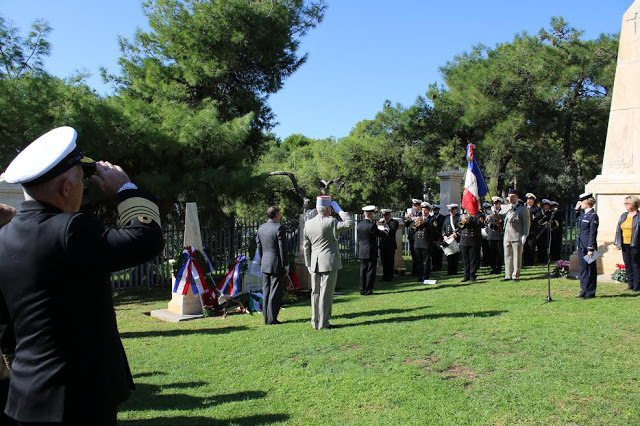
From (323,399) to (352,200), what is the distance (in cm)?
2412

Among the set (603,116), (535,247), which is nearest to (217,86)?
(535,247)

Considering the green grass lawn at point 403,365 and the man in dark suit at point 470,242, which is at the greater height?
the man in dark suit at point 470,242

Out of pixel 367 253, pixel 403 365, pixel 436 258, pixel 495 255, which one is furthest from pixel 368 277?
pixel 403 365

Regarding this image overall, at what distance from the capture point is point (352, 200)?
29.0 meters

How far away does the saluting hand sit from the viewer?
240 centimetres

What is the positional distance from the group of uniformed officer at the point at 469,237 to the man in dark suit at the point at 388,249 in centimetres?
55

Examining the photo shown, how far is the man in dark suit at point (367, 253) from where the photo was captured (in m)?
11.6

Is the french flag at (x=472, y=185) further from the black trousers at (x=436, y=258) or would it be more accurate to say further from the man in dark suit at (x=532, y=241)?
the black trousers at (x=436, y=258)

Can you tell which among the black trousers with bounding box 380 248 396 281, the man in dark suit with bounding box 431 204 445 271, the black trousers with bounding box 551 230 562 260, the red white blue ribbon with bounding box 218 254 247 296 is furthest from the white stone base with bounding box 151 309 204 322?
the black trousers with bounding box 551 230 562 260

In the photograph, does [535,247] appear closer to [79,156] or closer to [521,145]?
[521,145]

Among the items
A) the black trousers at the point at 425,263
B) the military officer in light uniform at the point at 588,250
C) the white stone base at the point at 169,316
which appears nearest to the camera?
the military officer in light uniform at the point at 588,250

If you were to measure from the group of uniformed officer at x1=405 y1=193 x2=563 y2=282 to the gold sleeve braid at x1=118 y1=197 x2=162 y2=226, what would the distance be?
35.4 ft

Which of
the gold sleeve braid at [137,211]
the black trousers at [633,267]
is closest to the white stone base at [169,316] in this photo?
the gold sleeve braid at [137,211]

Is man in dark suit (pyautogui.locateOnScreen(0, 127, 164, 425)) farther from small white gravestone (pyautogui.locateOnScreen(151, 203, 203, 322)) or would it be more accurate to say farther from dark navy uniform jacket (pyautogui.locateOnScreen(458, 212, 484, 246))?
dark navy uniform jacket (pyautogui.locateOnScreen(458, 212, 484, 246))
